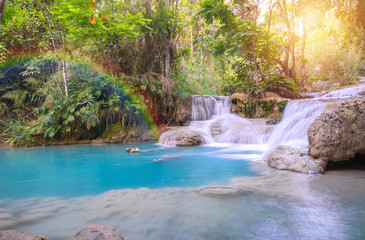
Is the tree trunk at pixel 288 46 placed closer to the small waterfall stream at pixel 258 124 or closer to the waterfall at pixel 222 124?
the small waterfall stream at pixel 258 124

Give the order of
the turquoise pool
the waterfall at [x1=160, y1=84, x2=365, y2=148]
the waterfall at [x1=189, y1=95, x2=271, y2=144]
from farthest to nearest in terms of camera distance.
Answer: the waterfall at [x1=189, y1=95, x2=271, y2=144] → the waterfall at [x1=160, y1=84, x2=365, y2=148] → the turquoise pool

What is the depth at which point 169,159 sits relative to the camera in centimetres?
574

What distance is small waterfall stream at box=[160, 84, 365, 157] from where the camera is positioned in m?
6.48

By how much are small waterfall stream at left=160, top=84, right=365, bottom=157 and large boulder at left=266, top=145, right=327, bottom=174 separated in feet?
2.90

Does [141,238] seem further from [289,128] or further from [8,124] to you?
[8,124]

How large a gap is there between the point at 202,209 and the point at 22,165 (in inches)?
211

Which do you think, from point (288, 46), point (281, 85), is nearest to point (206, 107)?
point (281, 85)

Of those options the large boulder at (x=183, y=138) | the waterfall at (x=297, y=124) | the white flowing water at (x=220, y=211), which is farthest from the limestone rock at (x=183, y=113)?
the white flowing water at (x=220, y=211)

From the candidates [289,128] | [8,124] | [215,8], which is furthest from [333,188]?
[8,124]

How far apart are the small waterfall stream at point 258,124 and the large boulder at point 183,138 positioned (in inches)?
12.3

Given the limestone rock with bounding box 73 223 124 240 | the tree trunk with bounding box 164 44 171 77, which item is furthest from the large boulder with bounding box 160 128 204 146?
the limestone rock with bounding box 73 223 124 240

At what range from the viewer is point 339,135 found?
155 inches

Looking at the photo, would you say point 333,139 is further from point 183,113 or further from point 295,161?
point 183,113

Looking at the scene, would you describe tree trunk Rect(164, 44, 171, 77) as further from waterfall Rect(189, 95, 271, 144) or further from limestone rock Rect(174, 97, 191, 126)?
waterfall Rect(189, 95, 271, 144)
